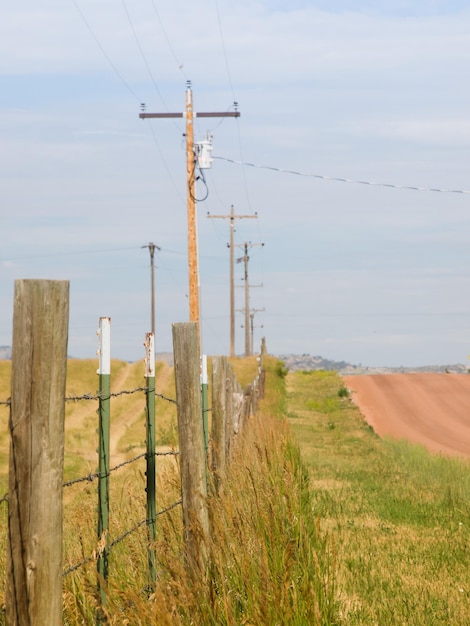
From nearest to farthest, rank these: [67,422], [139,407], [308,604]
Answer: [308,604] → [67,422] → [139,407]

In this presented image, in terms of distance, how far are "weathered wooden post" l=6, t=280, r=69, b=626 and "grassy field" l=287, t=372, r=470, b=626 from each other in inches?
71.7

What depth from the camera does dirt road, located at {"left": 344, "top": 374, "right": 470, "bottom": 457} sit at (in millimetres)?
28116

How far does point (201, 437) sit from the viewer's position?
6.56 meters

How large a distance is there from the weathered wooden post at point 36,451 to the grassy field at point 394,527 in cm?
182

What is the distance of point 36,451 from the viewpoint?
3.67 metres

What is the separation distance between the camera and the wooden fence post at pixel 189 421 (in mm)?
6410

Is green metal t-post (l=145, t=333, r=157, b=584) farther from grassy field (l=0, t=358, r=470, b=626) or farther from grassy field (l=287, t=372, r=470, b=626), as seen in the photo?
grassy field (l=287, t=372, r=470, b=626)


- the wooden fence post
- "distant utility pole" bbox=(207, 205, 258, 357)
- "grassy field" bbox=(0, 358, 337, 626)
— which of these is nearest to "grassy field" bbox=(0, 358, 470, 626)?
"grassy field" bbox=(0, 358, 337, 626)

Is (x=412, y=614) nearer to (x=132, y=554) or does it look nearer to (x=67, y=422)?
(x=132, y=554)

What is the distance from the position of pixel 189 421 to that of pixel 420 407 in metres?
31.1

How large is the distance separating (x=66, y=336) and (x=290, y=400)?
114ft

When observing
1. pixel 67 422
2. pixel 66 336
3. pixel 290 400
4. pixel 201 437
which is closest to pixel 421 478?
pixel 201 437

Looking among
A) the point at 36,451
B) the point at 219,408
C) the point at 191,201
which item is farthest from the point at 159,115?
the point at 36,451

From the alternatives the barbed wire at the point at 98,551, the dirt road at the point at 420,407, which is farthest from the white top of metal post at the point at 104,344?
the dirt road at the point at 420,407
